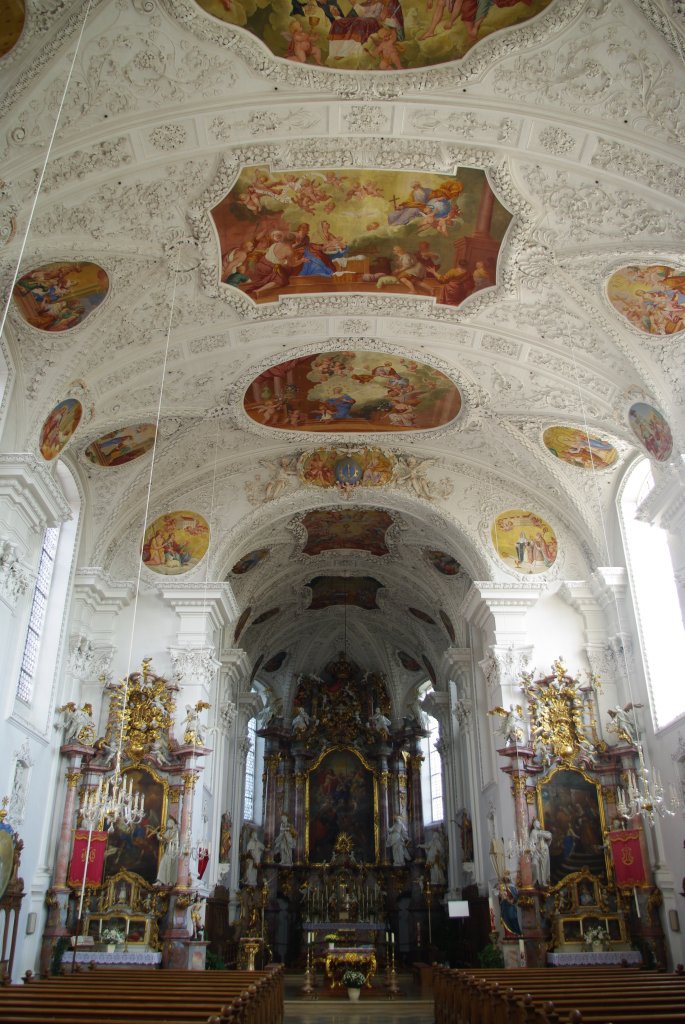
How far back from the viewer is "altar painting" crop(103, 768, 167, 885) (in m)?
17.2

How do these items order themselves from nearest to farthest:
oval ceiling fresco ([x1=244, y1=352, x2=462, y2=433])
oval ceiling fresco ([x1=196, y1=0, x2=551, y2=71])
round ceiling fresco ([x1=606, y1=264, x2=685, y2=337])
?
oval ceiling fresco ([x1=196, y1=0, x2=551, y2=71]) → round ceiling fresco ([x1=606, y1=264, x2=685, y2=337]) → oval ceiling fresco ([x1=244, y1=352, x2=462, y2=433])

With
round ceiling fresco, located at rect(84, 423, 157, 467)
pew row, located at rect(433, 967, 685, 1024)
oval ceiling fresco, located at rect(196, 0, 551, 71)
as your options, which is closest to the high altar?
round ceiling fresco, located at rect(84, 423, 157, 467)

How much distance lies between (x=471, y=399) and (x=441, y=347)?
1.62 m

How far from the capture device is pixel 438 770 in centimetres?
3212

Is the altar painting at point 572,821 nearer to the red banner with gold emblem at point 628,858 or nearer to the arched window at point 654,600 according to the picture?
the red banner with gold emblem at point 628,858

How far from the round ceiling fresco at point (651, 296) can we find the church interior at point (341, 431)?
6 centimetres

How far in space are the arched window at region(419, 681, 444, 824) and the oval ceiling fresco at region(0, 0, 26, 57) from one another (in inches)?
1027

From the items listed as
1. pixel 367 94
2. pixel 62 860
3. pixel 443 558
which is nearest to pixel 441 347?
pixel 367 94

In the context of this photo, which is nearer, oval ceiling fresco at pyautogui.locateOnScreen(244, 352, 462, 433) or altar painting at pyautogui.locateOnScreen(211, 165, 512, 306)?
altar painting at pyautogui.locateOnScreen(211, 165, 512, 306)

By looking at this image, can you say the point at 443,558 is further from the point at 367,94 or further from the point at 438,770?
the point at 367,94

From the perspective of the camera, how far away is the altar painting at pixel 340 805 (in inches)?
1220

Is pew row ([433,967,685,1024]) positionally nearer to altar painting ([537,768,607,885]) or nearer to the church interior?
the church interior

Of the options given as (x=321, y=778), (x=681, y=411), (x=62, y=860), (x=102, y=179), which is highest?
(x=102, y=179)

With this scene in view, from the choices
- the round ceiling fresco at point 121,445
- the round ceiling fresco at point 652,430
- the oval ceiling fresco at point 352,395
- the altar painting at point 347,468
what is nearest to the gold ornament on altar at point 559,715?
the altar painting at point 347,468
